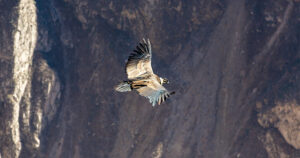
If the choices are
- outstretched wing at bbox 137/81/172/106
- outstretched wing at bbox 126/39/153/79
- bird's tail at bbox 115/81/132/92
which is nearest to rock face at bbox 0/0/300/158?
outstretched wing at bbox 126/39/153/79

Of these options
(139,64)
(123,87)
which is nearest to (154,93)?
(123,87)

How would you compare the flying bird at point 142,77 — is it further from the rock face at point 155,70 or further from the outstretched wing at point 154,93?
the rock face at point 155,70

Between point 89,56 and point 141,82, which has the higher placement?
point 89,56

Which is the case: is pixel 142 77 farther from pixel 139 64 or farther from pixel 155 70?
pixel 155 70

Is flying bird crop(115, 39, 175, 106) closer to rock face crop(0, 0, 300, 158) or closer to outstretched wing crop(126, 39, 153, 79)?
outstretched wing crop(126, 39, 153, 79)

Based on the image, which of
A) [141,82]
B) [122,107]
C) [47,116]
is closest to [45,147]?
[47,116]

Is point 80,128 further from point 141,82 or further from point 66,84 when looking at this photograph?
point 141,82
